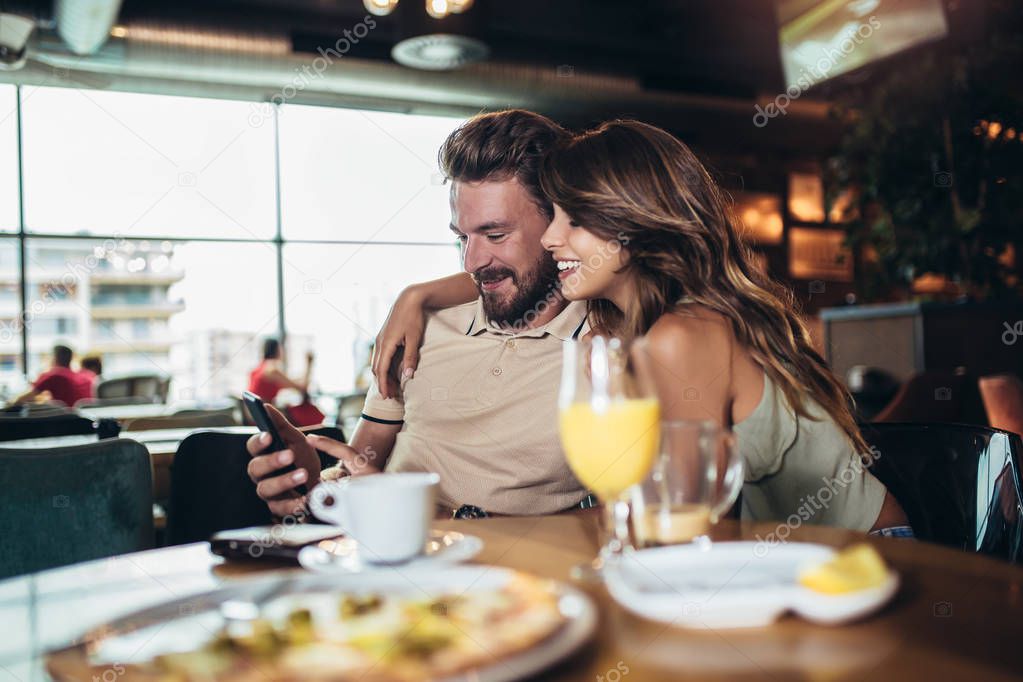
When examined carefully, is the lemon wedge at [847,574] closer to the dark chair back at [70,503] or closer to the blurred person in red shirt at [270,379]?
the dark chair back at [70,503]

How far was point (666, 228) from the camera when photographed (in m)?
1.42

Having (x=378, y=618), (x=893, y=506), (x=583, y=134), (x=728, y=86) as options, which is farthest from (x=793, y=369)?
(x=728, y=86)

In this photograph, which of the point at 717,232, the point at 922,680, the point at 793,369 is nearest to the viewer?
the point at 922,680

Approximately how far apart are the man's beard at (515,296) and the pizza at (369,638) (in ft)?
4.12

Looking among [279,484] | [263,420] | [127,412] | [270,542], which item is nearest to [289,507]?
[279,484]

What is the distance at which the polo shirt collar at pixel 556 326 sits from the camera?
1.81 meters

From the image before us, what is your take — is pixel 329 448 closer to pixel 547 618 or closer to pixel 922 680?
pixel 547 618

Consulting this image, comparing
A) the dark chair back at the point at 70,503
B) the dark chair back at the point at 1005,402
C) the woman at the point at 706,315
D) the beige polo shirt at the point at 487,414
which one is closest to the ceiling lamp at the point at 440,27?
the beige polo shirt at the point at 487,414

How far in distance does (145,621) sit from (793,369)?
3.25 feet

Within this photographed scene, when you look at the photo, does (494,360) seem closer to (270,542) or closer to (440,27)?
(270,542)

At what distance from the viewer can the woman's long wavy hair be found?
4.43 feet

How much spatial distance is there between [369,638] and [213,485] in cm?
151

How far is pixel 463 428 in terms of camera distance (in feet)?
5.86

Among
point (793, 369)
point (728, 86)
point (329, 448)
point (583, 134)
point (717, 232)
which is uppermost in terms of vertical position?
point (728, 86)
